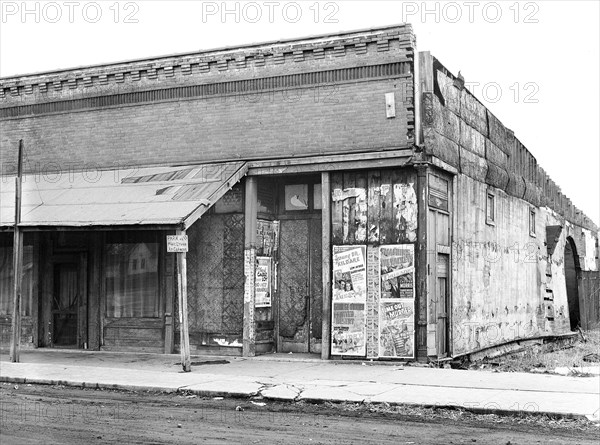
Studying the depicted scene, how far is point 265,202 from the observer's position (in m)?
18.4

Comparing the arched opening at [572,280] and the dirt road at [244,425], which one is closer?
the dirt road at [244,425]

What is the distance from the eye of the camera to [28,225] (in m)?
17.2

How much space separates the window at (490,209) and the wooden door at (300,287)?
201 inches

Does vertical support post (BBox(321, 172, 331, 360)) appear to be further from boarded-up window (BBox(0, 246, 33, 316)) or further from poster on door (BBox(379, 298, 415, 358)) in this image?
boarded-up window (BBox(0, 246, 33, 316))

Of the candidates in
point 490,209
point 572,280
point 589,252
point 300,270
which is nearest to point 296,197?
point 300,270

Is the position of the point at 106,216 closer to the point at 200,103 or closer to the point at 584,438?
the point at 200,103

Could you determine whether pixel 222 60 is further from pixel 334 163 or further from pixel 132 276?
pixel 132 276

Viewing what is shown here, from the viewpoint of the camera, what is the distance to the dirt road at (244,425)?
889 cm

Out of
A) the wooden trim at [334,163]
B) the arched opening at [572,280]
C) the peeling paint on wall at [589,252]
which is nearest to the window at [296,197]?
the wooden trim at [334,163]

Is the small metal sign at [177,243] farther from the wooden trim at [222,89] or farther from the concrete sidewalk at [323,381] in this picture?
the wooden trim at [222,89]

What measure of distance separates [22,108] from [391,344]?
11.9 meters

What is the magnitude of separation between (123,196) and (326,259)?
4.75 metres

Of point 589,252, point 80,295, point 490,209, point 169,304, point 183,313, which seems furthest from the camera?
point 589,252

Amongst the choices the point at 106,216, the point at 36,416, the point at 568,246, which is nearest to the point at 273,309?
the point at 106,216
